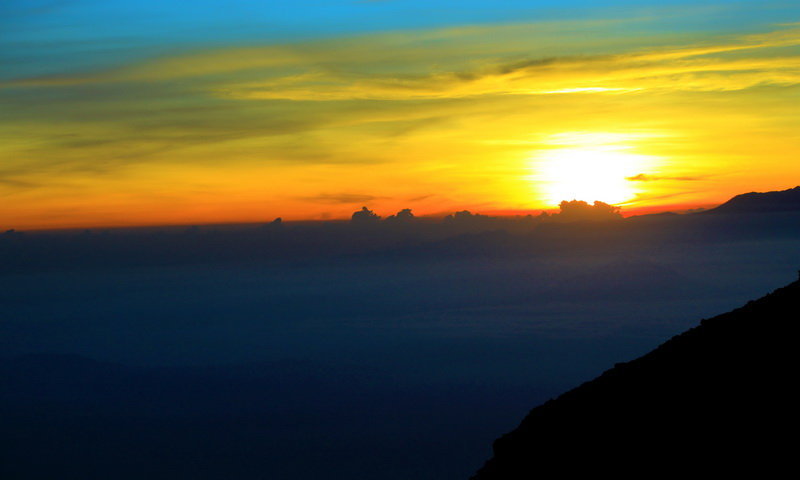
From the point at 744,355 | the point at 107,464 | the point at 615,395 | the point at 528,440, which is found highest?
the point at 744,355

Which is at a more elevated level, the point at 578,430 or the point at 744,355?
the point at 744,355

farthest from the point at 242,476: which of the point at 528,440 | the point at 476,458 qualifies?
the point at 528,440

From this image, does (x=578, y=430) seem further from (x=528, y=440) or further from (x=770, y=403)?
(x=770, y=403)

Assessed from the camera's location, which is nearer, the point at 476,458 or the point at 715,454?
the point at 715,454

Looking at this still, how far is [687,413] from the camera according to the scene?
1802cm

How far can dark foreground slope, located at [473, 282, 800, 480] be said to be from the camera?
15.7 m

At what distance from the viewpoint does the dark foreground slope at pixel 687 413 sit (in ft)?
51.4

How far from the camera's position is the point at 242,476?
18450 cm

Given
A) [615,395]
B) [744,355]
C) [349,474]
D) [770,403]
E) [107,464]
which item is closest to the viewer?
[770,403]

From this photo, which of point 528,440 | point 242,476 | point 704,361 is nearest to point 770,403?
point 704,361

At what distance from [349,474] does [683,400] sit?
16804 cm

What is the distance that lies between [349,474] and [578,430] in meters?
166

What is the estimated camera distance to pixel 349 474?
178000mm

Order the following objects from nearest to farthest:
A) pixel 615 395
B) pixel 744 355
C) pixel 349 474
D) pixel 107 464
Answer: pixel 744 355 → pixel 615 395 → pixel 349 474 → pixel 107 464
